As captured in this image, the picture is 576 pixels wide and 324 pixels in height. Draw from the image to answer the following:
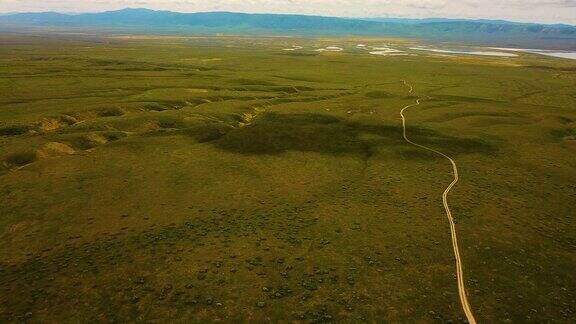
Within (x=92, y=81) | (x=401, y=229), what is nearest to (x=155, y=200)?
(x=401, y=229)

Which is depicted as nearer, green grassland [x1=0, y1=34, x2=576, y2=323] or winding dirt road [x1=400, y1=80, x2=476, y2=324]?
winding dirt road [x1=400, y1=80, x2=476, y2=324]

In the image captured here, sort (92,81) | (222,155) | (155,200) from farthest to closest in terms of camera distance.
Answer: (92,81)
(222,155)
(155,200)

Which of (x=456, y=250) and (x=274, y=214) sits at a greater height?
(x=456, y=250)

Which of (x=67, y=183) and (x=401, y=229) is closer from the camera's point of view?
(x=401, y=229)

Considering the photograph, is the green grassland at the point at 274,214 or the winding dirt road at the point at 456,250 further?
the green grassland at the point at 274,214

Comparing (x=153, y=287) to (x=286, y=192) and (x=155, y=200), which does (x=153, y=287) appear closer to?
(x=155, y=200)

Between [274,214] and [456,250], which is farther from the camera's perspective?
[274,214]

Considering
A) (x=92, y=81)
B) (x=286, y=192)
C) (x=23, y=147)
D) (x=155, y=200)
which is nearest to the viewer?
(x=155, y=200)
